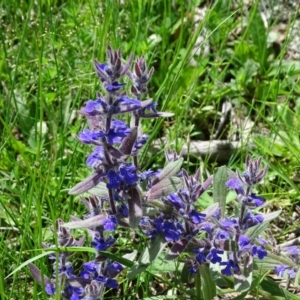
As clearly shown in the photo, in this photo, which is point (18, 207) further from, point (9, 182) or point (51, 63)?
point (51, 63)

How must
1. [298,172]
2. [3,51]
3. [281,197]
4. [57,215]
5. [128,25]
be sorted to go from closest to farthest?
[57,215] < [281,197] < [298,172] < [3,51] < [128,25]

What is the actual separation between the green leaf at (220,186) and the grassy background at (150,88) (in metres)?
0.49

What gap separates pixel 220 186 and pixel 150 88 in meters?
1.26

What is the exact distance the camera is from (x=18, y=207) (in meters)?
2.62

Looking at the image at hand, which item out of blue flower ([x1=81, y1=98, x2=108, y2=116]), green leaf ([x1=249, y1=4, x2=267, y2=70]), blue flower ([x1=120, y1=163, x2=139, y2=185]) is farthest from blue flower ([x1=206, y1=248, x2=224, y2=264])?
green leaf ([x1=249, y1=4, x2=267, y2=70])

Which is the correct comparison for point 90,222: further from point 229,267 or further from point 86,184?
point 229,267

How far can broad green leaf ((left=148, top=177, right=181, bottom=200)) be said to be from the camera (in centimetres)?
176

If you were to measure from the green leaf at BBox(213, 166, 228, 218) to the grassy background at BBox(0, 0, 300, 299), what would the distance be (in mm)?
487

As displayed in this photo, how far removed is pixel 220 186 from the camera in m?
1.98

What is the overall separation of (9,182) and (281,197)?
3.80ft

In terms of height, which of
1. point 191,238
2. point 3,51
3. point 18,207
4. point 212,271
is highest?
point 3,51

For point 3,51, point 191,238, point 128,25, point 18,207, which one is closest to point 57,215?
point 18,207

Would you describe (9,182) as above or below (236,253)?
below

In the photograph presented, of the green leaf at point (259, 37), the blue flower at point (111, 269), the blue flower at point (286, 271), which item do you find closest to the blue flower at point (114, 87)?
the blue flower at point (111, 269)
